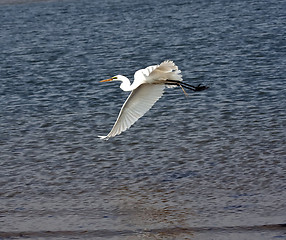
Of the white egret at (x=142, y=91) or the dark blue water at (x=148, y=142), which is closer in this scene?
the dark blue water at (x=148, y=142)

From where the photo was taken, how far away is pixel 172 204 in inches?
296

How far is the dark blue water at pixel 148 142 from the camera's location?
7074 millimetres

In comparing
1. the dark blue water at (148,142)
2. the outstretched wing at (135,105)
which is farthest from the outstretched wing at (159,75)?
the dark blue water at (148,142)

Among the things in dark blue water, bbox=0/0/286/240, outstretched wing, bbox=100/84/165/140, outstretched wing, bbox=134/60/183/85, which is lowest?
dark blue water, bbox=0/0/286/240

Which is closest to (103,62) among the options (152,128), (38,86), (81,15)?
(38,86)

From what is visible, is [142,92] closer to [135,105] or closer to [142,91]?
[142,91]

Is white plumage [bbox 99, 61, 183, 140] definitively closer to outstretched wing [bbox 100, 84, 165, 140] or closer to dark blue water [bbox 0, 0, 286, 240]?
outstretched wing [bbox 100, 84, 165, 140]

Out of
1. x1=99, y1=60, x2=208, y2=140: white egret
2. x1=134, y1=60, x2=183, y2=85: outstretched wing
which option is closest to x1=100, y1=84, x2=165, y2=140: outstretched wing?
x1=99, y1=60, x2=208, y2=140: white egret

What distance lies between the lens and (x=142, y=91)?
28.6ft

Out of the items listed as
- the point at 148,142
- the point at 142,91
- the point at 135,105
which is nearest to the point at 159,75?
the point at 142,91

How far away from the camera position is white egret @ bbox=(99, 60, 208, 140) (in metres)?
8.39

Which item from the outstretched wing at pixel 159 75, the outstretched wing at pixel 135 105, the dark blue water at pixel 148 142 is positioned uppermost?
the outstretched wing at pixel 159 75

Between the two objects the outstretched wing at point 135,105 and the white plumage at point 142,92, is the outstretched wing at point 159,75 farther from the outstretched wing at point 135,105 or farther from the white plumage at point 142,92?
the outstretched wing at point 135,105

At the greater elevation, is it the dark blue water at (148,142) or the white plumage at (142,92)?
the white plumage at (142,92)
